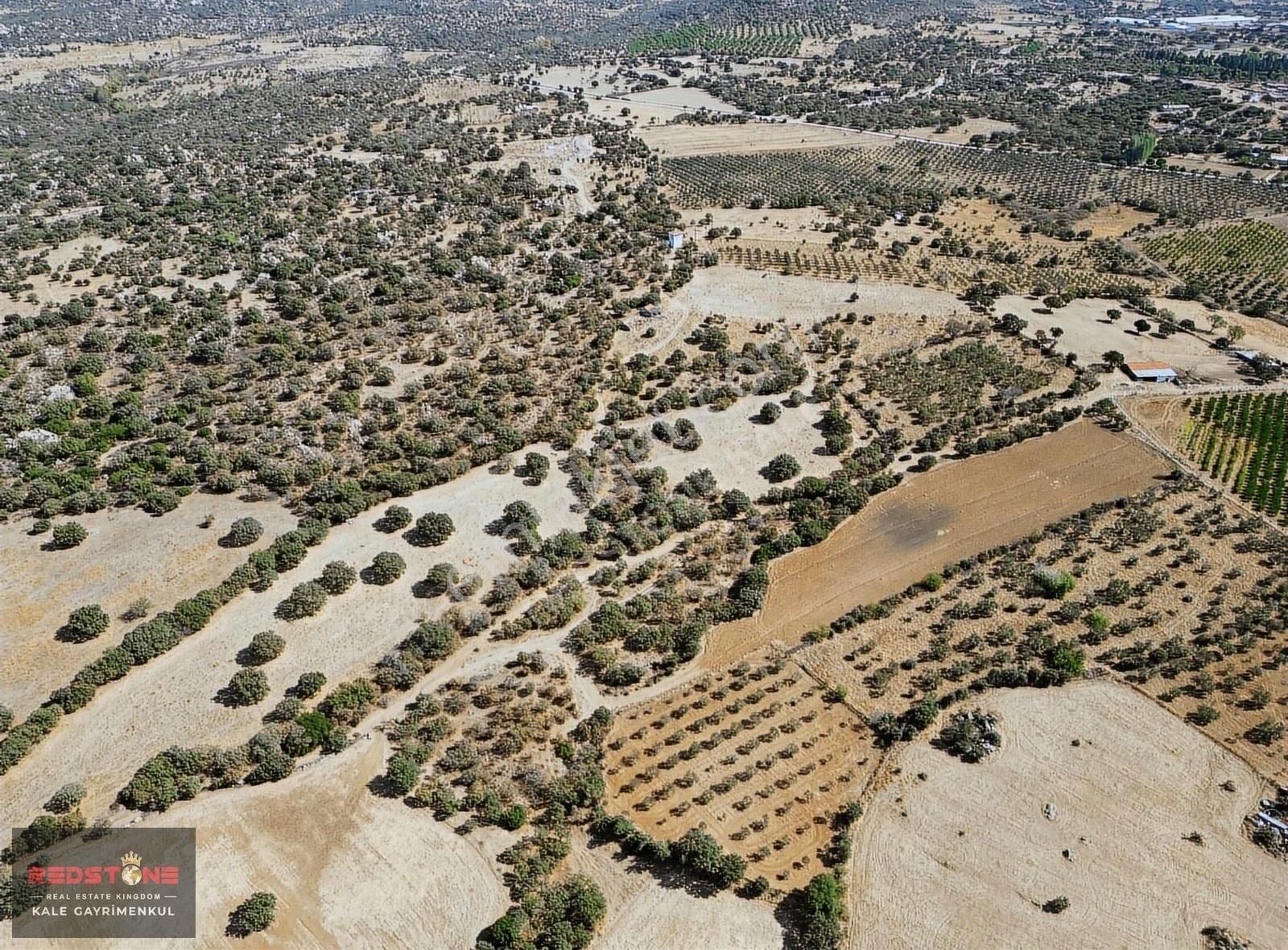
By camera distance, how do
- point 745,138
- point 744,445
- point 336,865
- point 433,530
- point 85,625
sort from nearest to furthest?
point 336,865 → point 85,625 → point 433,530 → point 744,445 → point 745,138

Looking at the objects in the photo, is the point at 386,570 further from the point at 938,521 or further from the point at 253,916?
the point at 938,521

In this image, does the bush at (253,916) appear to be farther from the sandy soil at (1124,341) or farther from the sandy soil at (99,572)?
the sandy soil at (1124,341)

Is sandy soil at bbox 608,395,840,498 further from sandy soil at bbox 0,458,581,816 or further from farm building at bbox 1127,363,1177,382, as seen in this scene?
farm building at bbox 1127,363,1177,382

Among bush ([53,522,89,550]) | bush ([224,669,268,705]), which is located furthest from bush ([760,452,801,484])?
bush ([53,522,89,550])

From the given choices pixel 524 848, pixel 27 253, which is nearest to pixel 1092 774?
pixel 524 848

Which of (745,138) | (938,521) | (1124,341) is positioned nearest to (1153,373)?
(1124,341)

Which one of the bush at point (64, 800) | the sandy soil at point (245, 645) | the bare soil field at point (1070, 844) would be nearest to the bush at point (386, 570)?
the sandy soil at point (245, 645)

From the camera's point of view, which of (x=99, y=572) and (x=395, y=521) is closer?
(x=99, y=572)
